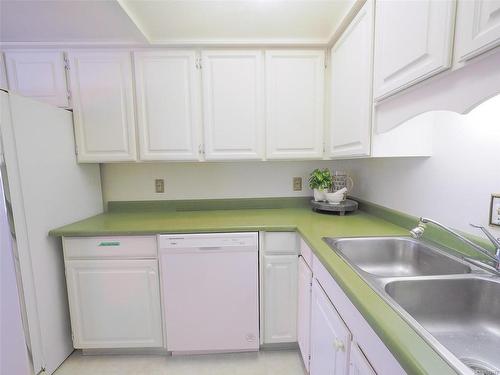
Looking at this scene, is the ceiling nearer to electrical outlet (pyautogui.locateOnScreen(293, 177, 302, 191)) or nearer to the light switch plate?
electrical outlet (pyautogui.locateOnScreen(293, 177, 302, 191))

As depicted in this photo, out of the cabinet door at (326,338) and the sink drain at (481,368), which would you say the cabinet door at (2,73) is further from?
the sink drain at (481,368)

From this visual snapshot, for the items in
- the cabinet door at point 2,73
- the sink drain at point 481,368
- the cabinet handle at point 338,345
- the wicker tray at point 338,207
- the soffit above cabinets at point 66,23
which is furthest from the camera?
the wicker tray at point 338,207

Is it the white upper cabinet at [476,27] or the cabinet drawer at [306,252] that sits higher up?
the white upper cabinet at [476,27]

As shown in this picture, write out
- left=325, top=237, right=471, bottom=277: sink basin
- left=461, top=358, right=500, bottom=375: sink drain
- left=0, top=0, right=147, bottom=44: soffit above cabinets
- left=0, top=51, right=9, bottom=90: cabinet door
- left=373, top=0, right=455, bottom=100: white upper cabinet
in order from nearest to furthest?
1. left=461, top=358, right=500, bottom=375: sink drain
2. left=373, top=0, right=455, bottom=100: white upper cabinet
3. left=325, top=237, right=471, bottom=277: sink basin
4. left=0, top=0, right=147, bottom=44: soffit above cabinets
5. left=0, top=51, right=9, bottom=90: cabinet door

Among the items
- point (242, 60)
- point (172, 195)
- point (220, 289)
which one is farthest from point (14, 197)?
point (242, 60)

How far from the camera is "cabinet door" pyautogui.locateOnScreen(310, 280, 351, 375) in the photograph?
84cm

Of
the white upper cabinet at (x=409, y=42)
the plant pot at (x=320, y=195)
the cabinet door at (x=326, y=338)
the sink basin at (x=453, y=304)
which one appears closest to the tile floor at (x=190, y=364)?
the cabinet door at (x=326, y=338)

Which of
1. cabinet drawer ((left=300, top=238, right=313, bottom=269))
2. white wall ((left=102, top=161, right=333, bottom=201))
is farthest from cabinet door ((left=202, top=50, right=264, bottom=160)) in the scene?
cabinet drawer ((left=300, top=238, right=313, bottom=269))

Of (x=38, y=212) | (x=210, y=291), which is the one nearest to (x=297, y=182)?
(x=210, y=291)

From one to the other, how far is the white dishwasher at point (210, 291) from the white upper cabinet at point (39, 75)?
128cm

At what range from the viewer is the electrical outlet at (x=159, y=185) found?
203 cm

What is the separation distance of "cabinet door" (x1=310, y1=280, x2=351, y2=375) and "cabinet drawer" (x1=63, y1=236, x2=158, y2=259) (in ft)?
3.34

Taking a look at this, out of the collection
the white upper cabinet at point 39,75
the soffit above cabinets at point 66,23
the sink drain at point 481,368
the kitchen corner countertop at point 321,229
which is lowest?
the sink drain at point 481,368

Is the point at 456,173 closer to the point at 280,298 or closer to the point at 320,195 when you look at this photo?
the point at 320,195
